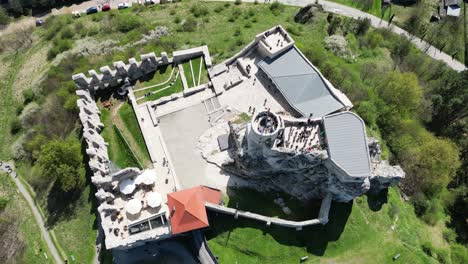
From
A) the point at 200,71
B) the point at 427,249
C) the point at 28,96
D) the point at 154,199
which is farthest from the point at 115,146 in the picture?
the point at 427,249

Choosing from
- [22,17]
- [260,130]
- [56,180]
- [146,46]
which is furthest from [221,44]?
[22,17]

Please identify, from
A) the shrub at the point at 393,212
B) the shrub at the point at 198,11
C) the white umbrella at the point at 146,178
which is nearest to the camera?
the white umbrella at the point at 146,178

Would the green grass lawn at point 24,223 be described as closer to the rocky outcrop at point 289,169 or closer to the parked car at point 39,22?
the rocky outcrop at point 289,169

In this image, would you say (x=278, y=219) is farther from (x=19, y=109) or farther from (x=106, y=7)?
(x=106, y=7)

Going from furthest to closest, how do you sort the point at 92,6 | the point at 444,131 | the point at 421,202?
1. the point at 92,6
2. the point at 444,131
3. the point at 421,202

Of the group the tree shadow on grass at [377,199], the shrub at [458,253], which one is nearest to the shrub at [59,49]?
the tree shadow on grass at [377,199]

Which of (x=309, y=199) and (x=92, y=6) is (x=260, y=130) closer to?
(x=309, y=199)
